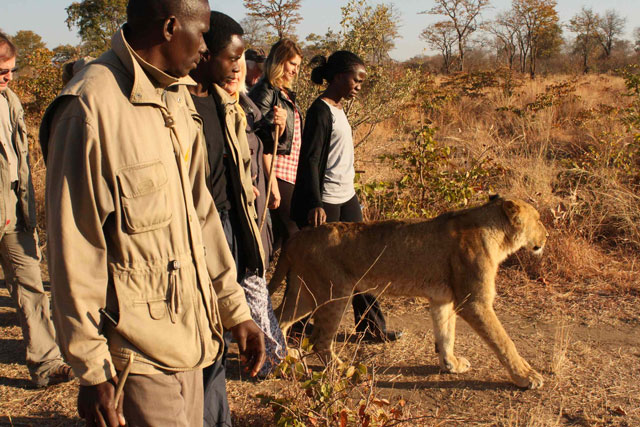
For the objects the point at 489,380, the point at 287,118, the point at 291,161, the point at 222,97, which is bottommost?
the point at 489,380

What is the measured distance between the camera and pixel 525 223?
4312 millimetres

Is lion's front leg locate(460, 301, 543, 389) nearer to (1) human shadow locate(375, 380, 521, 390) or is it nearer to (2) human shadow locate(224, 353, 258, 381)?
(1) human shadow locate(375, 380, 521, 390)

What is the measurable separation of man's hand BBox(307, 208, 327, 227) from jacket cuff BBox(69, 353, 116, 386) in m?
2.63

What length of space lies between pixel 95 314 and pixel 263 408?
6.89 feet

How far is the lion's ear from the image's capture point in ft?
14.0

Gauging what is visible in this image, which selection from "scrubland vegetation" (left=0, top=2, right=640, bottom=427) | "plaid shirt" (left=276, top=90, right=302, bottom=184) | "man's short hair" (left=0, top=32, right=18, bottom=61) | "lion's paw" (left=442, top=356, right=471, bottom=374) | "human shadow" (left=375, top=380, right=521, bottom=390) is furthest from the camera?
"plaid shirt" (left=276, top=90, right=302, bottom=184)

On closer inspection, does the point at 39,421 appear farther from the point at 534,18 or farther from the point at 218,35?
the point at 534,18

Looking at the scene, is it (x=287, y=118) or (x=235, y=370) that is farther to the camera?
(x=287, y=118)

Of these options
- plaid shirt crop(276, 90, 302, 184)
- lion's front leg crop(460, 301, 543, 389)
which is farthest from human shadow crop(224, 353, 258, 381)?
lion's front leg crop(460, 301, 543, 389)

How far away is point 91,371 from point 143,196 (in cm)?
50

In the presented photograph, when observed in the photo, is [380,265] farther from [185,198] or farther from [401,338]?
[185,198]

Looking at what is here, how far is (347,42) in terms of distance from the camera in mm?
8086

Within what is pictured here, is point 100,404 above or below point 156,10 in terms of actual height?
below

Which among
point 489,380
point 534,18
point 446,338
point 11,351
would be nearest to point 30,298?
point 11,351
